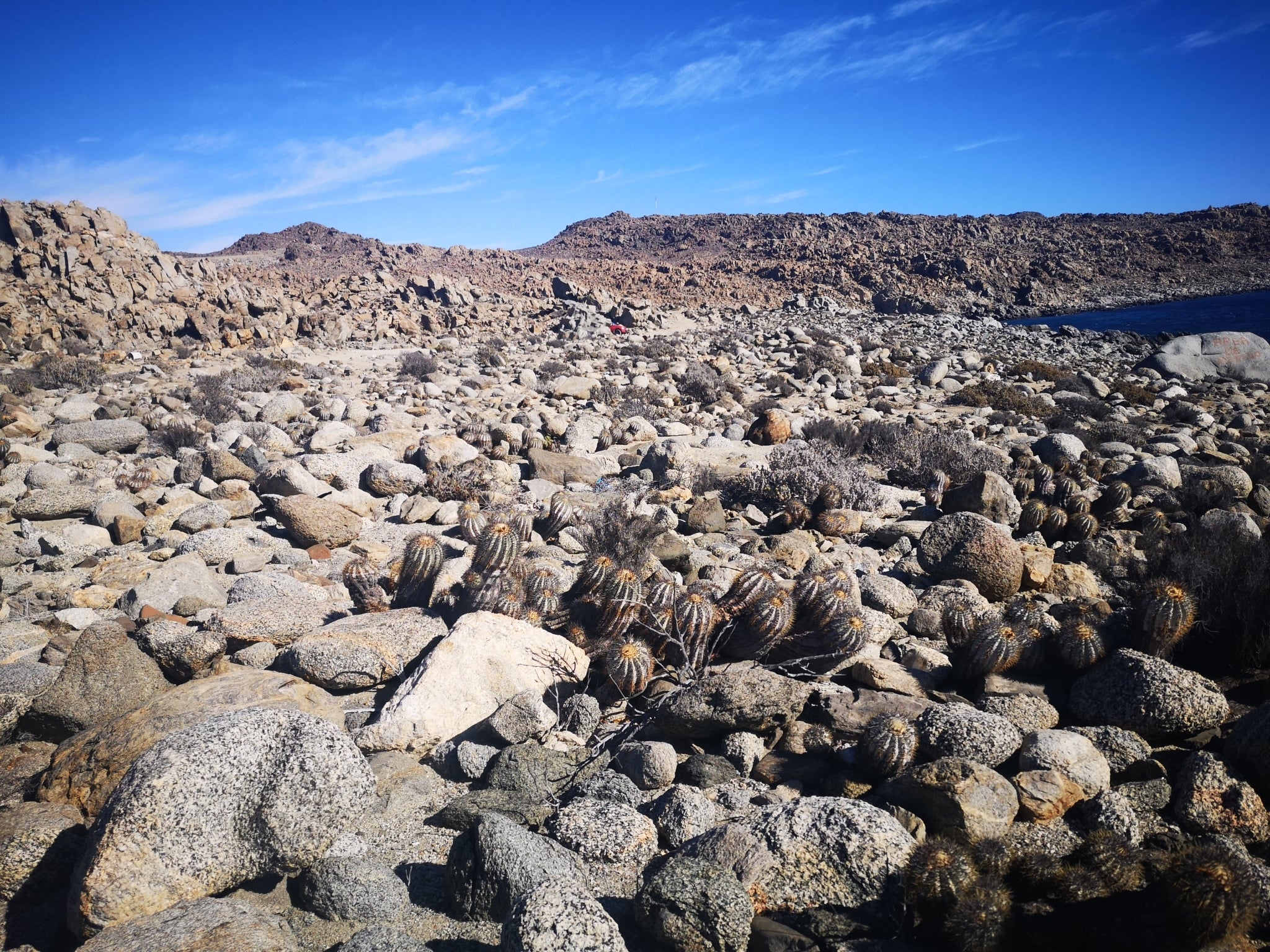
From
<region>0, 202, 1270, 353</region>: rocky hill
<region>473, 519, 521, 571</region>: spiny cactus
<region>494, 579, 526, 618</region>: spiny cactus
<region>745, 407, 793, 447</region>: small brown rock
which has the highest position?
<region>0, 202, 1270, 353</region>: rocky hill

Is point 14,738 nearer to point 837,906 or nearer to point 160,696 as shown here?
point 160,696

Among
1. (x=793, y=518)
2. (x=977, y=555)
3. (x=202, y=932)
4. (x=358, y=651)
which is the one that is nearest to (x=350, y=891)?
(x=202, y=932)

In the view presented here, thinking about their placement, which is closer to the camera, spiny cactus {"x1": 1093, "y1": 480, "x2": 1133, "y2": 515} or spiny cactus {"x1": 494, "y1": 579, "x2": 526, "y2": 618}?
spiny cactus {"x1": 494, "y1": 579, "x2": 526, "y2": 618}

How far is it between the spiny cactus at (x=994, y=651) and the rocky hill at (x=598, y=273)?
868 inches

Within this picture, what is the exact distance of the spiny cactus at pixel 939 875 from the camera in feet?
8.70

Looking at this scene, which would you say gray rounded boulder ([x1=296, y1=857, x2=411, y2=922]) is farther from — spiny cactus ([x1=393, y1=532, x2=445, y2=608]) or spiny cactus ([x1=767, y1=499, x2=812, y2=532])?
spiny cactus ([x1=767, y1=499, x2=812, y2=532])

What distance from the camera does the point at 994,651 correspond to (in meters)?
4.43

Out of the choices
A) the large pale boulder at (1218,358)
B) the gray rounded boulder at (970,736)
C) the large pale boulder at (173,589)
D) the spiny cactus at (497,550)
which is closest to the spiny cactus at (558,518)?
the spiny cactus at (497,550)

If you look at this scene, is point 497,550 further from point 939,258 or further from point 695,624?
point 939,258

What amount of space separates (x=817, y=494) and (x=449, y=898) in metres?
6.03

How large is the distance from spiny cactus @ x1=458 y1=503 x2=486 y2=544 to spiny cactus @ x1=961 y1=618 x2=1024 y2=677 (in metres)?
4.10

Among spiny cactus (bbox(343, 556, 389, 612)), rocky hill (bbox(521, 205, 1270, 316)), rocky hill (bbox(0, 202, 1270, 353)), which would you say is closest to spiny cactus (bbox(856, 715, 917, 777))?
spiny cactus (bbox(343, 556, 389, 612))

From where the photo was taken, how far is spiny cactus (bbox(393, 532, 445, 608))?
5.50 meters

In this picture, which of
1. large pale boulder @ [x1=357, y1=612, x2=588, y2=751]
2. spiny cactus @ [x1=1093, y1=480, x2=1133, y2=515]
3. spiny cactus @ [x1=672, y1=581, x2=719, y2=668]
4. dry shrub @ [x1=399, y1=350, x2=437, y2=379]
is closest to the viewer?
large pale boulder @ [x1=357, y1=612, x2=588, y2=751]
